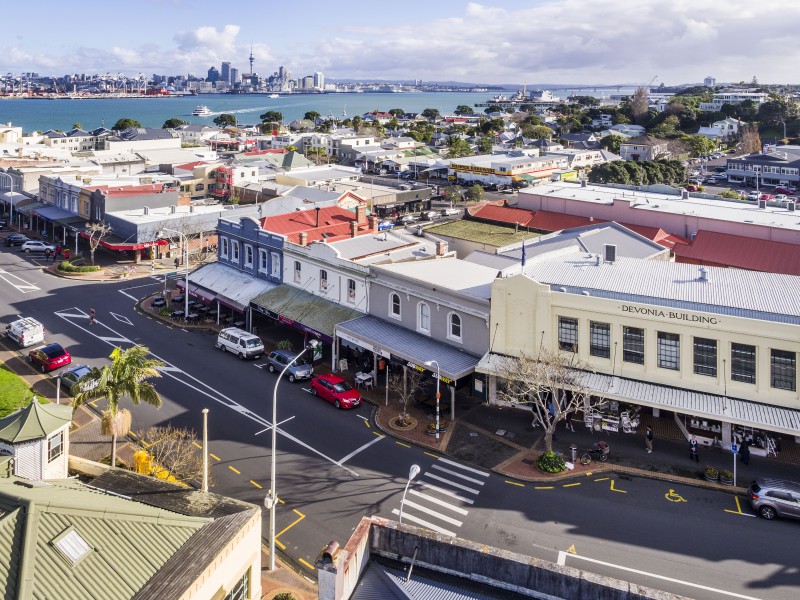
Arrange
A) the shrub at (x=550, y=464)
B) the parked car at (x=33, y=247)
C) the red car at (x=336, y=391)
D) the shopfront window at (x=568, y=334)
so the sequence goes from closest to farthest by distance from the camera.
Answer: the shrub at (x=550, y=464) < the shopfront window at (x=568, y=334) < the red car at (x=336, y=391) < the parked car at (x=33, y=247)

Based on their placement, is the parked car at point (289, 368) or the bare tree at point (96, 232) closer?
the parked car at point (289, 368)

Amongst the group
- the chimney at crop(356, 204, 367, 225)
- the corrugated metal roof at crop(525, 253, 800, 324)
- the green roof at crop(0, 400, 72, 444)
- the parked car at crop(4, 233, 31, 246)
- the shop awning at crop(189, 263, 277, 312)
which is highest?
the chimney at crop(356, 204, 367, 225)

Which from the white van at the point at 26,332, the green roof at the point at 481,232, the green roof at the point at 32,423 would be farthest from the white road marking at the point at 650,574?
the green roof at the point at 481,232

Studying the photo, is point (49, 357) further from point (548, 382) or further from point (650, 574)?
point (650, 574)

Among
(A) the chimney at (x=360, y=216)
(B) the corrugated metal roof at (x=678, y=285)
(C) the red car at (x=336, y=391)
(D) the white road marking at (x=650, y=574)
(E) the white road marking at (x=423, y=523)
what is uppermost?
(A) the chimney at (x=360, y=216)

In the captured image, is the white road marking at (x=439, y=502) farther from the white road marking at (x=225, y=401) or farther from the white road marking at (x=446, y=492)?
the white road marking at (x=225, y=401)

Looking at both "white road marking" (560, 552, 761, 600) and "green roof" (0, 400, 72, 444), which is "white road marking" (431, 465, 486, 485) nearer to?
"white road marking" (560, 552, 761, 600)

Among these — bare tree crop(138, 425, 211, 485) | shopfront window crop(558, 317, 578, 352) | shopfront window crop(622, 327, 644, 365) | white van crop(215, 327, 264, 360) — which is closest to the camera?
bare tree crop(138, 425, 211, 485)

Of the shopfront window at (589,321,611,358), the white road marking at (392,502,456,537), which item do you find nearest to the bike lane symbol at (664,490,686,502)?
the shopfront window at (589,321,611,358)
